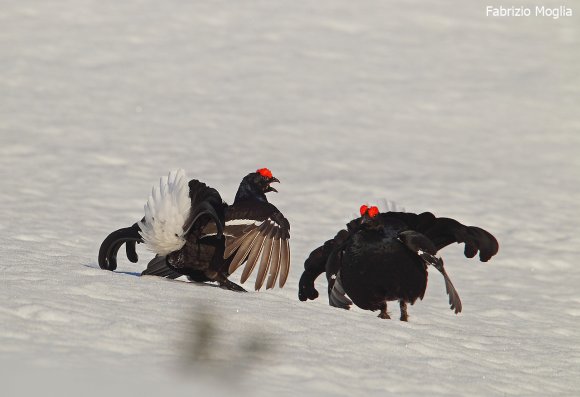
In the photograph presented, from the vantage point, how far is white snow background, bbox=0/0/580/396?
4766mm

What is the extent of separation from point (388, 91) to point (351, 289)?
10857 millimetres

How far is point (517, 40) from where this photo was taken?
1981 cm

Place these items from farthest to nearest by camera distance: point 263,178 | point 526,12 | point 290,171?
point 526,12 < point 290,171 < point 263,178

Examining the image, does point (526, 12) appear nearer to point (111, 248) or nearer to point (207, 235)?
point (207, 235)

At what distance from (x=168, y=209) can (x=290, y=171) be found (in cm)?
695

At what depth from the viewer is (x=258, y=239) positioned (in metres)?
6.41

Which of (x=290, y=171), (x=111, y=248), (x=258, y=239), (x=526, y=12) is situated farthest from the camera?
(x=526, y=12)

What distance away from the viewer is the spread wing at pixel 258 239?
638 centimetres

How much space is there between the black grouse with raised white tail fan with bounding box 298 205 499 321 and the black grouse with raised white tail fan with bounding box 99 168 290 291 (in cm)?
41

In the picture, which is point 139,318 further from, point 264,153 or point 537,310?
point 264,153

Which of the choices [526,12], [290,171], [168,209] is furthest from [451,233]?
[526,12]

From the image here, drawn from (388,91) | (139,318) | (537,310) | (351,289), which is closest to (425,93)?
(388,91)

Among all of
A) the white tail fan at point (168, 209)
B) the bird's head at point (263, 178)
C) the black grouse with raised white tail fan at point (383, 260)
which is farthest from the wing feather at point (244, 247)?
the bird's head at point (263, 178)

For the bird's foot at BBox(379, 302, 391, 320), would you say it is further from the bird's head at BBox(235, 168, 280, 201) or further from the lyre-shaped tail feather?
the lyre-shaped tail feather
